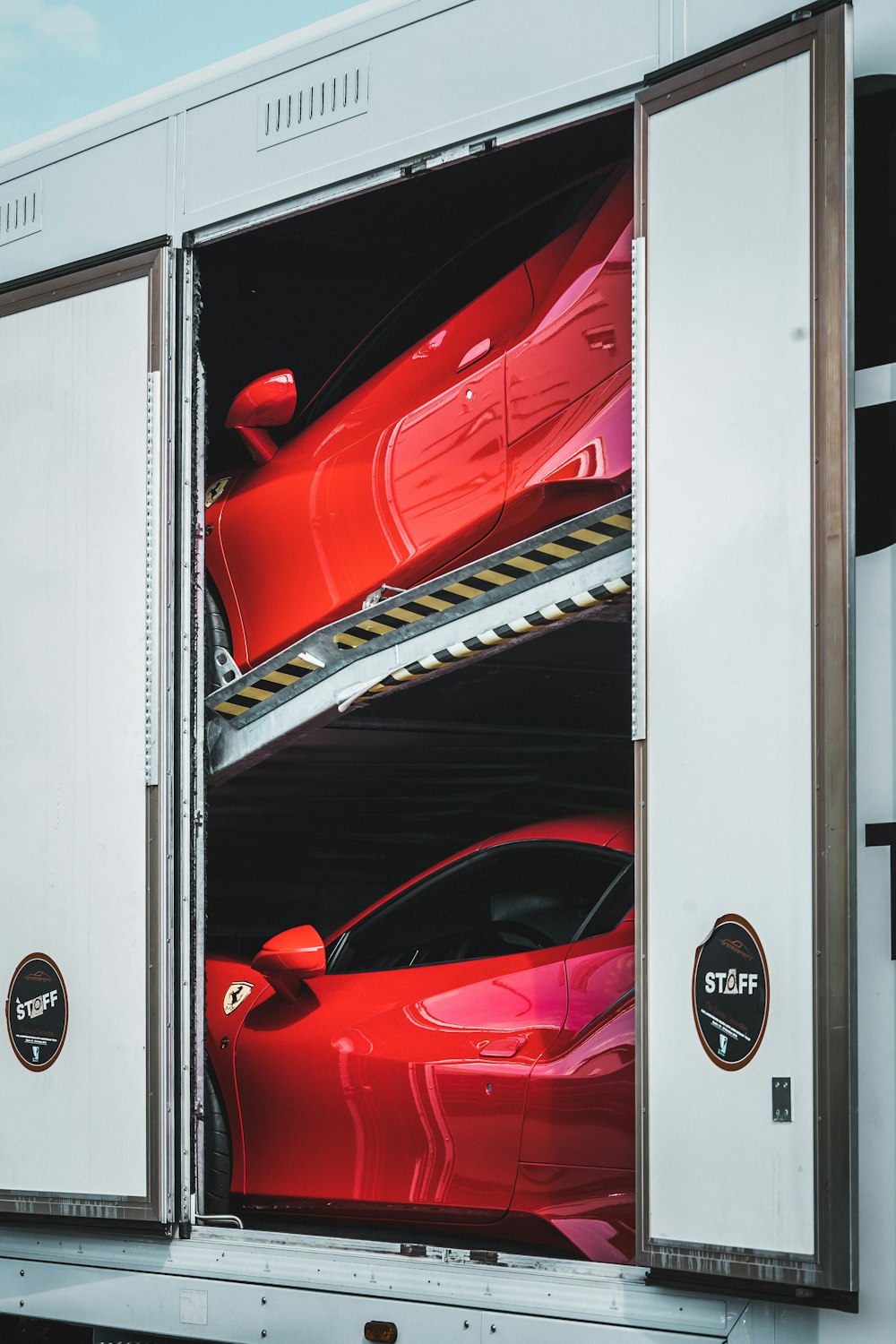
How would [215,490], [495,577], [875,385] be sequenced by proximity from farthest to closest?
[215,490] → [495,577] → [875,385]

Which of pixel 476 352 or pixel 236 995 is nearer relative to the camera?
pixel 476 352

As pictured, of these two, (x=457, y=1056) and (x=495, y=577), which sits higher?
(x=495, y=577)

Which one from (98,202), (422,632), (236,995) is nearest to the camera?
(422,632)

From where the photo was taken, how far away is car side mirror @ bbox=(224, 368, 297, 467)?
4121mm

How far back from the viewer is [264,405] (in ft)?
13.6

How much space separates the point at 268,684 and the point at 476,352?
1072 mm

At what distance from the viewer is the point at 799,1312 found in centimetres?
256

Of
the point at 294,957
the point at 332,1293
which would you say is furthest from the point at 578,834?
the point at 332,1293

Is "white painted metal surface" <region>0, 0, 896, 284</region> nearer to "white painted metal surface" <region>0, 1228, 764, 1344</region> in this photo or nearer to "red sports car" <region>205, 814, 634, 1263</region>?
"red sports car" <region>205, 814, 634, 1263</region>

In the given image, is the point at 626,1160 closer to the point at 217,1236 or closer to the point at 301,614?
the point at 217,1236

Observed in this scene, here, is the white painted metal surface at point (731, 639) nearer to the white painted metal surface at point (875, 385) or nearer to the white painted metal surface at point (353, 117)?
the white painted metal surface at point (875, 385)

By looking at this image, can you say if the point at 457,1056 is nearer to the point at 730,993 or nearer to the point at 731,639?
the point at 730,993

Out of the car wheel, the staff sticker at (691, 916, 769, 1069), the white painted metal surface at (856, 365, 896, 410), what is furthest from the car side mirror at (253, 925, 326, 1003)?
the white painted metal surface at (856, 365, 896, 410)

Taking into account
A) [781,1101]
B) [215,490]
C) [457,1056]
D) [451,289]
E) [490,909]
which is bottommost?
[457,1056]
